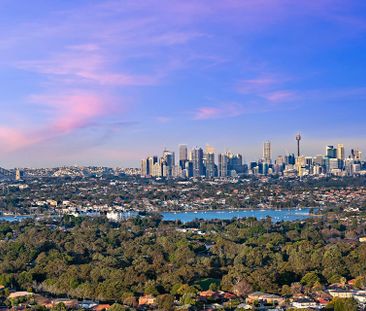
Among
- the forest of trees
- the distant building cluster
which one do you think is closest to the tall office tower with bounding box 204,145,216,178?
the distant building cluster

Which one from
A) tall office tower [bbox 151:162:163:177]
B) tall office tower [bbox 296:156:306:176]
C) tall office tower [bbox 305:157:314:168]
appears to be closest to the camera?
tall office tower [bbox 296:156:306:176]

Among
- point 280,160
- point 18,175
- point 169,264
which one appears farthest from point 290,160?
point 169,264

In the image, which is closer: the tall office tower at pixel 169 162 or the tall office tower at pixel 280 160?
the tall office tower at pixel 169 162

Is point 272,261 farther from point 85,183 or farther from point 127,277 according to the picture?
point 85,183

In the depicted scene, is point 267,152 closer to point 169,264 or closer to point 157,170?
point 157,170

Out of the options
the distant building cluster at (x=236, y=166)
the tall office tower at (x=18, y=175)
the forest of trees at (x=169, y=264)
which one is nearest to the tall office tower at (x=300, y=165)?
the distant building cluster at (x=236, y=166)

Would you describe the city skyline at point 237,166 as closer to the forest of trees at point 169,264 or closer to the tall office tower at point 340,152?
the tall office tower at point 340,152

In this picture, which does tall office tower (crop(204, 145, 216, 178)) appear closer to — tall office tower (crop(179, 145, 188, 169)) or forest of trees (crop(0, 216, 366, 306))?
tall office tower (crop(179, 145, 188, 169))
